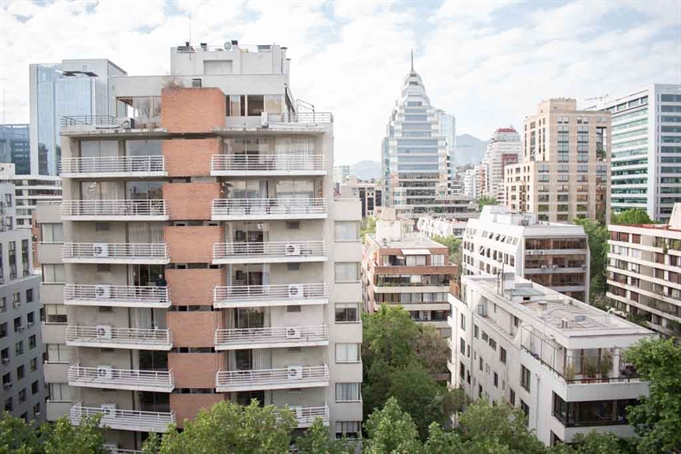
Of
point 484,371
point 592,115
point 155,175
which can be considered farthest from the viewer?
point 592,115

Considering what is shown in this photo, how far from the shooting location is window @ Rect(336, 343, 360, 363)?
29.6 m

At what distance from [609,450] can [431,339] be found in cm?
2662

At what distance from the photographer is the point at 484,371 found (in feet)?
132

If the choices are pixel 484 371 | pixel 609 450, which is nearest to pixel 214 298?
pixel 609 450

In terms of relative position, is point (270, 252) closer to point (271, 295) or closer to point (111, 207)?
point (271, 295)

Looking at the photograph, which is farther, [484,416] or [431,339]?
[431,339]

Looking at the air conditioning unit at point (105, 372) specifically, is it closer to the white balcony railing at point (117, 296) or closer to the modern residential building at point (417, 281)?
the white balcony railing at point (117, 296)

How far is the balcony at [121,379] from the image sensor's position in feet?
90.2

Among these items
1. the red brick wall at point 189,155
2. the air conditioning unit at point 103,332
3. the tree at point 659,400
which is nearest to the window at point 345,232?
the red brick wall at point 189,155

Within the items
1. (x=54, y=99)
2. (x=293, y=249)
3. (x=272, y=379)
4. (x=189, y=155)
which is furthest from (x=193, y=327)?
(x=54, y=99)

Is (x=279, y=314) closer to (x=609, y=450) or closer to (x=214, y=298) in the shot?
(x=214, y=298)

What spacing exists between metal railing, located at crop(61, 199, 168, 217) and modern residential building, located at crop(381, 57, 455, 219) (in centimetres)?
13640

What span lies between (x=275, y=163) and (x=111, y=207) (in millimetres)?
9748

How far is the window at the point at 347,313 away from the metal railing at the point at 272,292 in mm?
1702
